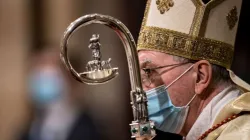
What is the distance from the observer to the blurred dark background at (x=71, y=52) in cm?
266

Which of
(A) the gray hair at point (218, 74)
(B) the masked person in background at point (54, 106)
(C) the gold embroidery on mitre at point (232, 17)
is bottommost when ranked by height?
(B) the masked person in background at point (54, 106)

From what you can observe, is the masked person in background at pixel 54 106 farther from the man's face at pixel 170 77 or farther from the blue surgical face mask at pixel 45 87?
Answer: the man's face at pixel 170 77

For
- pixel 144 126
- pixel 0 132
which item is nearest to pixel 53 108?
pixel 0 132

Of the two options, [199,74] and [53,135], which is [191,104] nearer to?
[199,74]

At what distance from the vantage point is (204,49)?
71.7 inches

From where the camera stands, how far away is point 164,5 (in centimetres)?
186

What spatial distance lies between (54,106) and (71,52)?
0.25 meters

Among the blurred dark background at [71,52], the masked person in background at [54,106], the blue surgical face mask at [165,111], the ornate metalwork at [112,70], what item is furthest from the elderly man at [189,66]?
the blurred dark background at [71,52]

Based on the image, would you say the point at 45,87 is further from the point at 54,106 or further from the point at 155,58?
the point at 155,58

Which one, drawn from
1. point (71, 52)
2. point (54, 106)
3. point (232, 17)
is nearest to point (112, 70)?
point (232, 17)

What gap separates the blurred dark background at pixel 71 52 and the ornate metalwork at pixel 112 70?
972mm

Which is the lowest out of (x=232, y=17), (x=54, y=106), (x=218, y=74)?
(x=54, y=106)

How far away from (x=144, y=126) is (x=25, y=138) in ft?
3.38

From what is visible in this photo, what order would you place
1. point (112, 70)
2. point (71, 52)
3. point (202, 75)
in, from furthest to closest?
point (71, 52) → point (202, 75) → point (112, 70)
